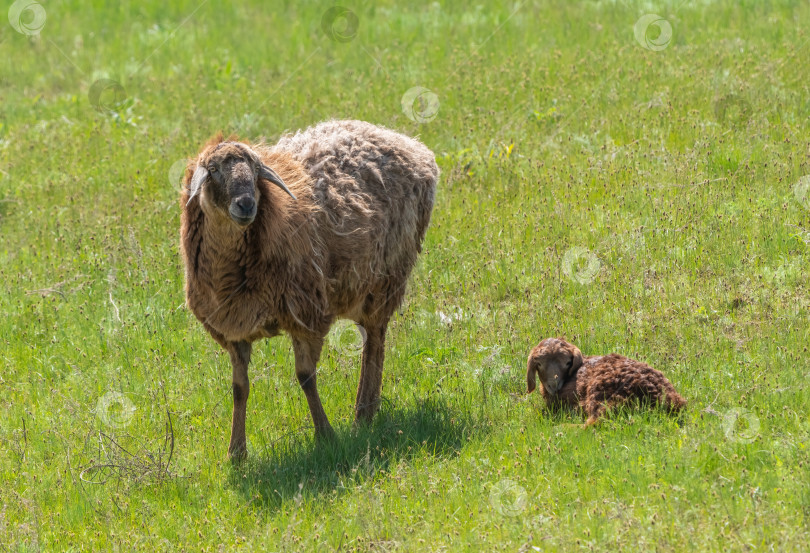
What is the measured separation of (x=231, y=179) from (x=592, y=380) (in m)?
3.10

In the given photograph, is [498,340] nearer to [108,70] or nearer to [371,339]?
[371,339]

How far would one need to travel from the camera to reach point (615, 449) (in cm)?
639

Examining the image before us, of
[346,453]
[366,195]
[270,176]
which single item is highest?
[270,176]

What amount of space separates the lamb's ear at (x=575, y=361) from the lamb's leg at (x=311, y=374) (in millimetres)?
1974

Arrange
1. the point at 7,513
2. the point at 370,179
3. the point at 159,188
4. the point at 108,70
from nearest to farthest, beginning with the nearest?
the point at 7,513, the point at 370,179, the point at 159,188, the point at 108,70

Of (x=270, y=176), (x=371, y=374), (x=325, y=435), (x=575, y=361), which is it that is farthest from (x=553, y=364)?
(x=270, y=176)

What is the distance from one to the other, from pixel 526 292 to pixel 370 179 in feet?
6.61

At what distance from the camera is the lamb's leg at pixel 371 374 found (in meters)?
8.18

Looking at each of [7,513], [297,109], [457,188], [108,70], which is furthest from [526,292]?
[108,70]

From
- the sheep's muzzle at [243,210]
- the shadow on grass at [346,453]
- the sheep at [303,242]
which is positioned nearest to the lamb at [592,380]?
the shadow on grass at [346,453]

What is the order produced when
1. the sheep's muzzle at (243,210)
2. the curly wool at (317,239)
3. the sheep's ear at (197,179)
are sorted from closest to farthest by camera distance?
1. the sheep's muzzle at (243,210)
2. the sheep's ear at (197,179)
3. the curly wool at (317,239)

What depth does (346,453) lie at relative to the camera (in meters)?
7.28

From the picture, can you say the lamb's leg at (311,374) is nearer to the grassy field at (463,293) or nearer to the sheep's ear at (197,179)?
the grassy field at (463,293)

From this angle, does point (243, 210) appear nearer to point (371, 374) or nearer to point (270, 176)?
point (270, 176)
